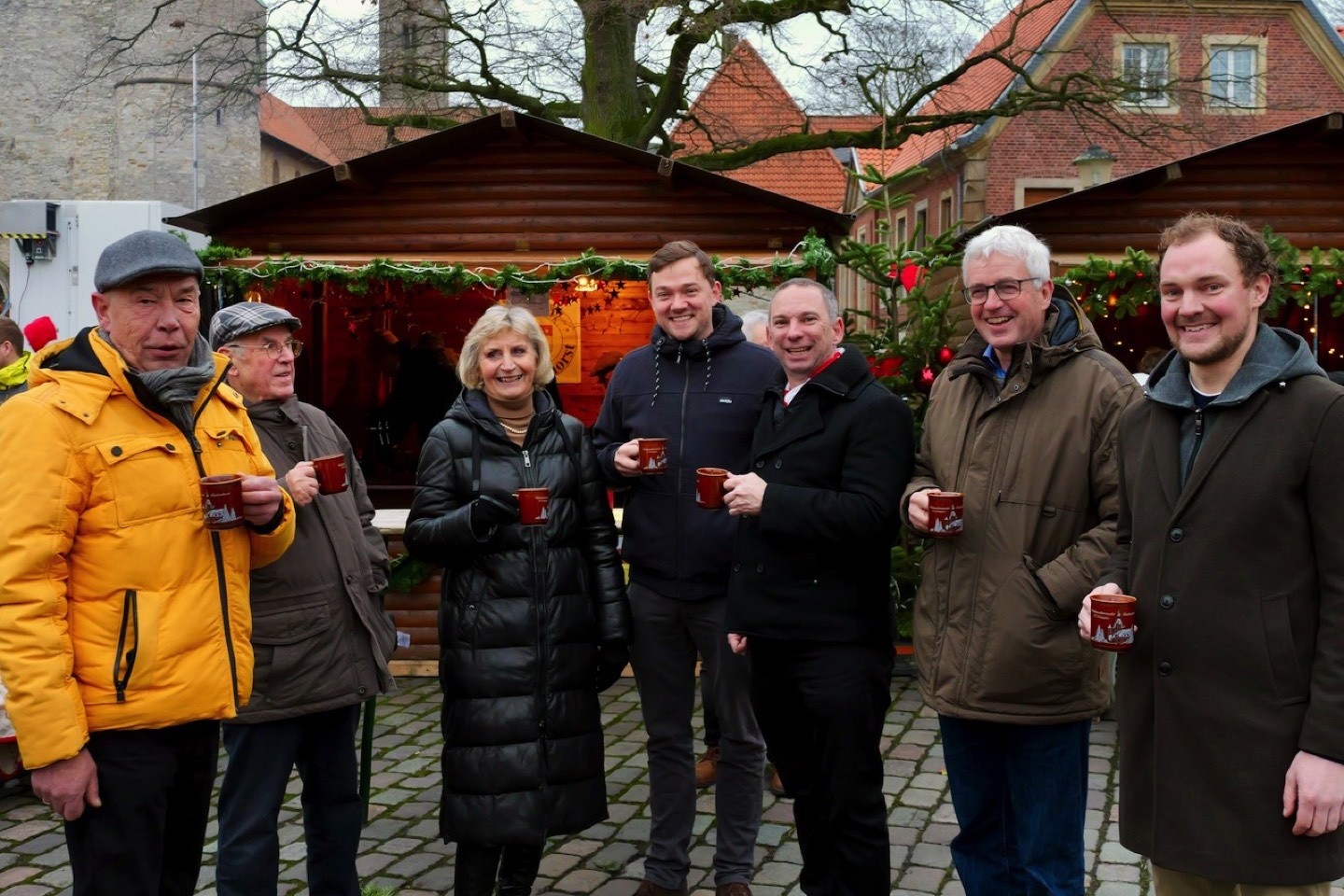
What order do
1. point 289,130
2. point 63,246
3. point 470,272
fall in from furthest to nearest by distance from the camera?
point 289,130 → point 63,246 → point 470,272

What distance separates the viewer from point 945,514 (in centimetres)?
320

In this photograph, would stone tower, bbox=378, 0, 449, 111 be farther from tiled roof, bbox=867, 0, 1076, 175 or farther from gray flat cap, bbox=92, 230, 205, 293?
gray flat cap, bbox=92, 230, 205, 293

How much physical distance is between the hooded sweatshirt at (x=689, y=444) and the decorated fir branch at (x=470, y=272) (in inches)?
170

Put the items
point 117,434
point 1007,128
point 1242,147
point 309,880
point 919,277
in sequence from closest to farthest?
point 117,434 < point 309,880 < point 919,277 < point 1242,147 < point 1007,128

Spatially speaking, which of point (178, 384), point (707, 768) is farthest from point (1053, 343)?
point (707, 768)

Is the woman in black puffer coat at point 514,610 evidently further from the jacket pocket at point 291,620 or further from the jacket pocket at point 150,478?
the jacket pocket at point 150,478

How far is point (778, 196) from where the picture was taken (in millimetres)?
9039

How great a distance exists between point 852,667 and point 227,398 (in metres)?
1.85

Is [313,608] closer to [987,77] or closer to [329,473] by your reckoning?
[329,473]

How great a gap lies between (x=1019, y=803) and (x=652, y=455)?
1465mm

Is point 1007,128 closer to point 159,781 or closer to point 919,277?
point 919,277

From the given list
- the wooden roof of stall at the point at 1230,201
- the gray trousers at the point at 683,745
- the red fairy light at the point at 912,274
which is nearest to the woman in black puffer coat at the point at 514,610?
the gray trousers at the point at 683,745

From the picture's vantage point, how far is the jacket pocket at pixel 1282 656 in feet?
8.07

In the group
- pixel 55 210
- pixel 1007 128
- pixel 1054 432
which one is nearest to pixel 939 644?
pixel 1054 432
